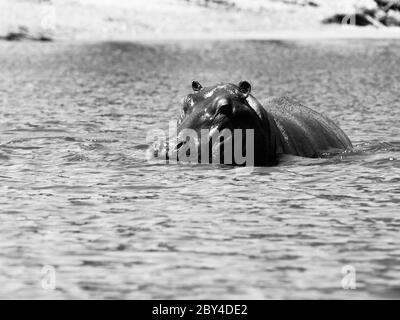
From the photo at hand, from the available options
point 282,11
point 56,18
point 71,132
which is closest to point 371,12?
point 282,11

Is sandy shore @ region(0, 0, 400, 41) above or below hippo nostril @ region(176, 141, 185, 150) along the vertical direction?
above

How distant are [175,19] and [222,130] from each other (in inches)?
2483

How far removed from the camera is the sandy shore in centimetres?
7006

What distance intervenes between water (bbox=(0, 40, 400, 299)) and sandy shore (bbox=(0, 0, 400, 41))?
46.6 metres

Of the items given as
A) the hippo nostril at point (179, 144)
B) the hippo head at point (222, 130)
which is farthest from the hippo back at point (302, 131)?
the hippo nostril at point (179, 144)

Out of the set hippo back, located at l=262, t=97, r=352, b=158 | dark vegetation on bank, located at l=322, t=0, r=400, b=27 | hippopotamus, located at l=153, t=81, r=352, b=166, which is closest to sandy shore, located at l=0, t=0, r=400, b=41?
dark vegetation on bank, located at l=322, t=0, r=400, b=27

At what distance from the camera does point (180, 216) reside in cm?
1095

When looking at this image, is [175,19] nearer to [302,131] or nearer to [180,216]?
[302,131]

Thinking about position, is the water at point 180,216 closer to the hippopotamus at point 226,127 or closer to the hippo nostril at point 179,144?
the hippopotamus at point 226,127

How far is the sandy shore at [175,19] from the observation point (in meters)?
70.1

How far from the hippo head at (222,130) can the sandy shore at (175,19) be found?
54.9 metres

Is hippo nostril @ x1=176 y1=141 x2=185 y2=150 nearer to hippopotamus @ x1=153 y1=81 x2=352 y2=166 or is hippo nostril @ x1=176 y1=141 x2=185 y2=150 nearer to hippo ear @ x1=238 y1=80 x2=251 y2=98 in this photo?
hippopotamus @ x1=153 y1=81 x2=352 y2=166

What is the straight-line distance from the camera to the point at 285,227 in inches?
408
